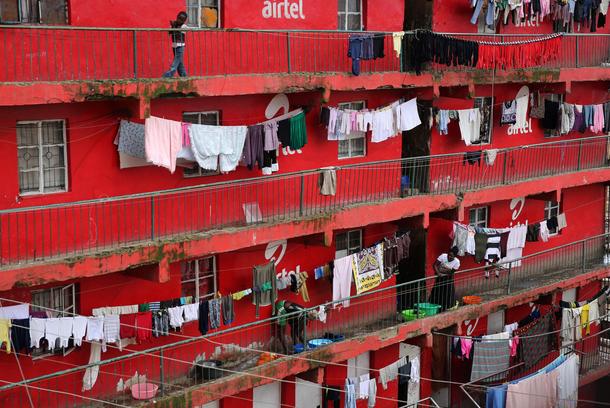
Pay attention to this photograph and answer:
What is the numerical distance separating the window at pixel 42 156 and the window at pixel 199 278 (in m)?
3.63

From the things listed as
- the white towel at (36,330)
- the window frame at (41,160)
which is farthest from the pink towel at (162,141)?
the white towel at (36,330)

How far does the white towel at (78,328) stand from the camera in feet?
64.7

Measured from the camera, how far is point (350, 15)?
81.8ft

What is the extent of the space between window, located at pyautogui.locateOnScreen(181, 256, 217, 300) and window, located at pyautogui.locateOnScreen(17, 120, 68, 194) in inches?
143

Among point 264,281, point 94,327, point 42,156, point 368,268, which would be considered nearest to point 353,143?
point 368,268

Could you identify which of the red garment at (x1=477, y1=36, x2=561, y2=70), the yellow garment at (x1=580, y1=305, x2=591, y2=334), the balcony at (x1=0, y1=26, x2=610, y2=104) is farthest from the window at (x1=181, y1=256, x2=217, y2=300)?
the yellow garment at (x1=580, y1=305, x2=591, y2=334)

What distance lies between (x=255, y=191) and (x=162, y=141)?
10.3ft

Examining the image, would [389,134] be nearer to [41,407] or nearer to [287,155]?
[287,155]

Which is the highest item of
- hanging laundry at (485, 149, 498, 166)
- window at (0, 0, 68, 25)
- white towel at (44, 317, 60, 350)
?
window at (0, 0, 68, 25)

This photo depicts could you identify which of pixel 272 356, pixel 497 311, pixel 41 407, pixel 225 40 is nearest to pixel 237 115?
pixel 225 40

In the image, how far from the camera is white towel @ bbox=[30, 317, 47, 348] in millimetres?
19109

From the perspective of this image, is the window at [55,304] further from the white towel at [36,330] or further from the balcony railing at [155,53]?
the balcony railing at [155,53]

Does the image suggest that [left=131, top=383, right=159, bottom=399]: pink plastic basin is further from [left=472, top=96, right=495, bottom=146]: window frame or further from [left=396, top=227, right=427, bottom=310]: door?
[left=472, top=96, right=495, bottom=146]: window frame

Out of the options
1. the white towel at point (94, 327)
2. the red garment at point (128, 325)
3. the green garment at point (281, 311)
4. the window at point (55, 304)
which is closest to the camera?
the window at point (55, 304)
